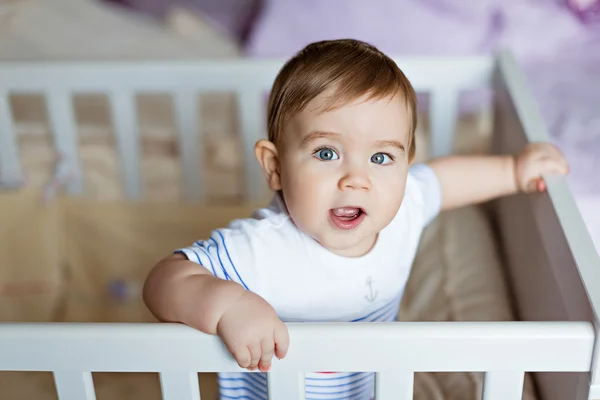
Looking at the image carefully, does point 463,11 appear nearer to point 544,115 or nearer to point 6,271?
point 544,115

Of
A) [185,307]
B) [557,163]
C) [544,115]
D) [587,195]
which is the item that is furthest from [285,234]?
[544,115]

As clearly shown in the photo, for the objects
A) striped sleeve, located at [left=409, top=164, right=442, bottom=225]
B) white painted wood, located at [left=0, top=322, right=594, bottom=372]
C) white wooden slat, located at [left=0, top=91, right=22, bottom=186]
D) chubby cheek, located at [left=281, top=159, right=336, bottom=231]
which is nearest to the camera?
white painted wood, located at [left=0, top=322, right=594, bottom=372]

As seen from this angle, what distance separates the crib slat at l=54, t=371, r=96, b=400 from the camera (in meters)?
0.72

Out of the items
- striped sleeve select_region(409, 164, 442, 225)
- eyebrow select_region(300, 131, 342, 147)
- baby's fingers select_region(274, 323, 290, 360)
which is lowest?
baby's fingers select_region(274, 323, 290, 360)

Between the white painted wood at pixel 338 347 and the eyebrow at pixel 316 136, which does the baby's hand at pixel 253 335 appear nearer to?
the white painted wood at pixel 338 347

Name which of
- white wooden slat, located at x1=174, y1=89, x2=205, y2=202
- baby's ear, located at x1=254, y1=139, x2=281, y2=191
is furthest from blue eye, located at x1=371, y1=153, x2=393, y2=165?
white wooden slat, located at x1=174, y1=89, x2=205, y2=202

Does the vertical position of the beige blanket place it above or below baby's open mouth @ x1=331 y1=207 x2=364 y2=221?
below

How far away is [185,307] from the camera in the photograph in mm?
725

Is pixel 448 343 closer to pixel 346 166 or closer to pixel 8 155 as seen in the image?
pixel 346 166

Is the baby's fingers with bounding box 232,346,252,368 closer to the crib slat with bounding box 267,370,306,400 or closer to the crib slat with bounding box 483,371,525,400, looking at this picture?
the crib slat with bounding box 267,370,306,400

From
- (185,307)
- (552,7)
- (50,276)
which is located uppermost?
(552,7)

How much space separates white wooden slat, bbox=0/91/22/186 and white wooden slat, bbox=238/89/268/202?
0.39m

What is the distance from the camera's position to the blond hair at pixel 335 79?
773 millimetres

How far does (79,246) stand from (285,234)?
64 centimetres
